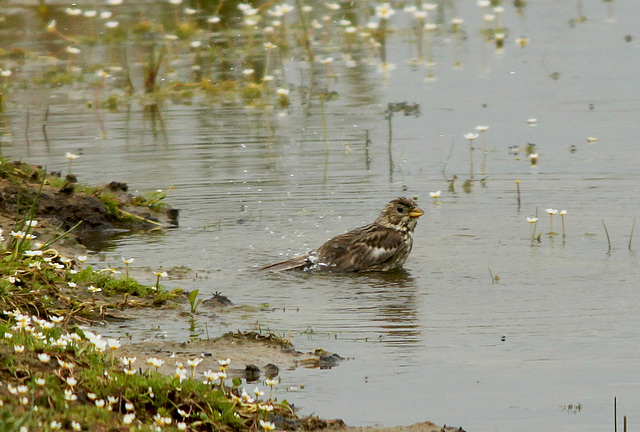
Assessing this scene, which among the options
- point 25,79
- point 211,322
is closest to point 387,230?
point 211,322

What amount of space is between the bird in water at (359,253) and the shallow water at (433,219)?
19cm

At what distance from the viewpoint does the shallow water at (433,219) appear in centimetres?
710

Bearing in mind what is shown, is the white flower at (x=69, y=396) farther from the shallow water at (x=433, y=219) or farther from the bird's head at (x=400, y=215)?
the bird's head at (x=400, y=215)

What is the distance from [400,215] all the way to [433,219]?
3.46 feet

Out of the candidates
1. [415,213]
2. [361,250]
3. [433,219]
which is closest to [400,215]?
[415,213]

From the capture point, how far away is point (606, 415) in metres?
6.47

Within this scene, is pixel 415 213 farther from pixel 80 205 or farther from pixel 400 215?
pixel 80 205

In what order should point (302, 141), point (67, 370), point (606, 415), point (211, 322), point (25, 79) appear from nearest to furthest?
point (67, 370) → point (606, 415) → point (211, 322) → point (302, 141) → point (25, 79)

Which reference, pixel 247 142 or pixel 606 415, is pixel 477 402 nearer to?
pixel 606 415

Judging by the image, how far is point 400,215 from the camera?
10836 mm

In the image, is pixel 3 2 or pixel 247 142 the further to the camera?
pixel 3 2

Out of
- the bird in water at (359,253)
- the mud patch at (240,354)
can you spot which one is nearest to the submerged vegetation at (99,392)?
A: the mud patch at (240,354)

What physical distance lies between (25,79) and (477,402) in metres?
14.1

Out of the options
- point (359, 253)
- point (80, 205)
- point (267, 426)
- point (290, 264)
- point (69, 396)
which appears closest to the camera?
point (69, 396)
